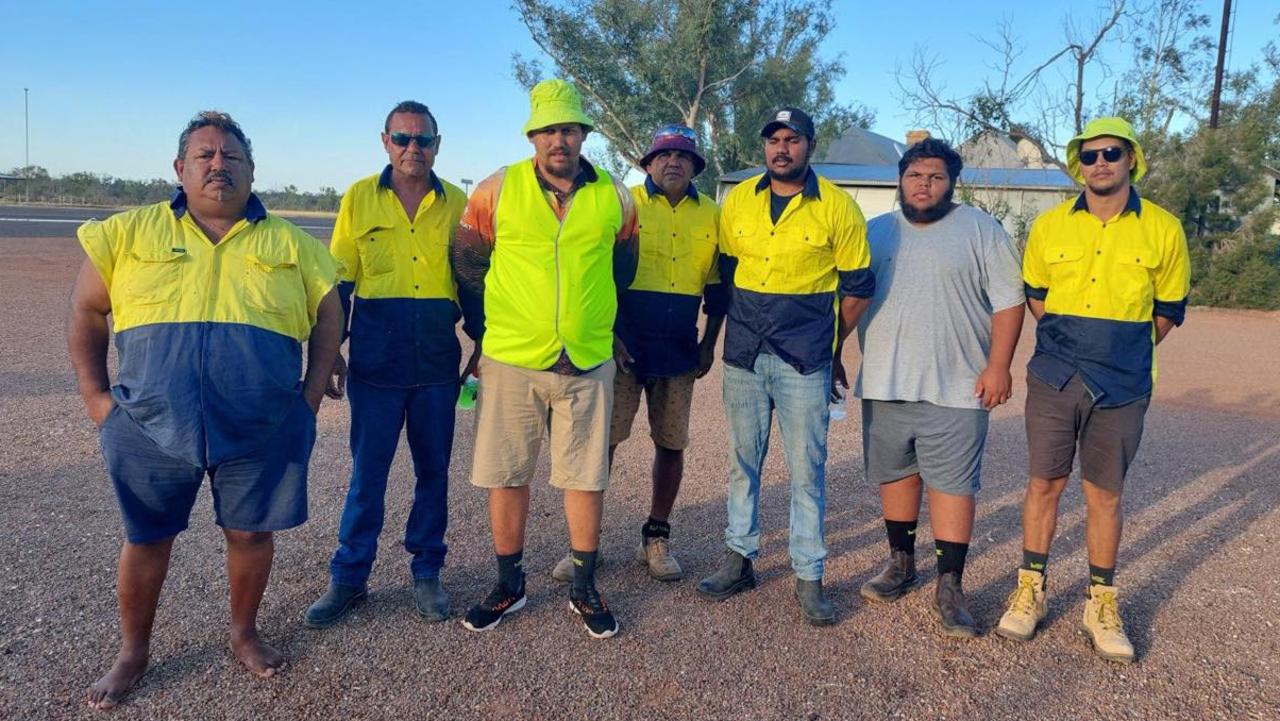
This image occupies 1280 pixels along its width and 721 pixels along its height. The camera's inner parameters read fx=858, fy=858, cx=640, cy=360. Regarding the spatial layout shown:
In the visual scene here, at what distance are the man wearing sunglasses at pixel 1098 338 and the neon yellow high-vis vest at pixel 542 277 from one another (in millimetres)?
1931

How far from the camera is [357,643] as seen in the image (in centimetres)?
344

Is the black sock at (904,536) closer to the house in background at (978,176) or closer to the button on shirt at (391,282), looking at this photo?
the button on shirt at (391,282)

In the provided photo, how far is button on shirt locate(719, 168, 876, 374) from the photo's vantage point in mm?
3725

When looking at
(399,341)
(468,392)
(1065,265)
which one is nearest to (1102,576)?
(1065,265)

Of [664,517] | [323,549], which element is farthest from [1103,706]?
[323,549]

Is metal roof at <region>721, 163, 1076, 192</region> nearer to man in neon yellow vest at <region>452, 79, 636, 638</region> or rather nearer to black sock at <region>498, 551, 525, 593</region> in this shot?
man in neon yellow vest at <region>452, 79, 636, 638</region>

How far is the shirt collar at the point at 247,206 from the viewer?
297 cm

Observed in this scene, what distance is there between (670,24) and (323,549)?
24.6 m

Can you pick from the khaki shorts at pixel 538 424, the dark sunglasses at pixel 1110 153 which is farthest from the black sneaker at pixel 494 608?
the dark sunglasses at pixel 1110 153

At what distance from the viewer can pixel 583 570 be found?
3727 mm

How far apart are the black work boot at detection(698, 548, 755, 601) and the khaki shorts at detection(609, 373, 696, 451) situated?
0.60 metres

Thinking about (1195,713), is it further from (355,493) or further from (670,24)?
(670,24)

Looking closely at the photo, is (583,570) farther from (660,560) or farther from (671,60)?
(671,60)

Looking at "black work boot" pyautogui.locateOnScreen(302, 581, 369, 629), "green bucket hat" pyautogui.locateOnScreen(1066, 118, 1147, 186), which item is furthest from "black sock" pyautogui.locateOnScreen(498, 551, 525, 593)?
"green bucket hat" pyautogui.locateOnScreen(1066, 118, 1147, 186)
